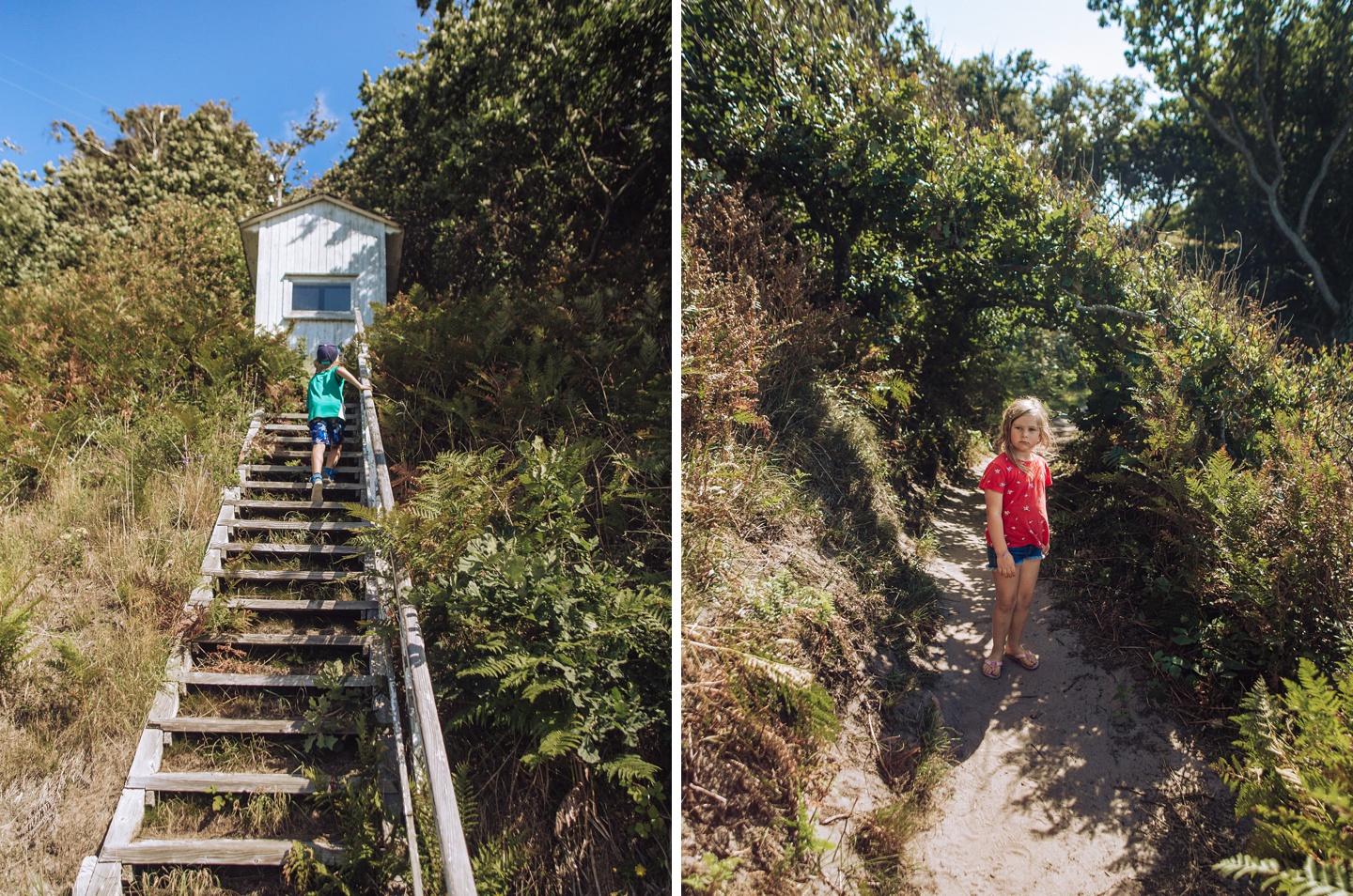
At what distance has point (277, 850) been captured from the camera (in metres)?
3.88

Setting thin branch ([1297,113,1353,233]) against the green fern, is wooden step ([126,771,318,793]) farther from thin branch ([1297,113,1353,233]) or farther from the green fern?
thin branch ([1297,113,1353,233])

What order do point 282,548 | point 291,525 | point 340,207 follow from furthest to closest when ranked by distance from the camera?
point 340,207 → point 291,525 → point 282,548

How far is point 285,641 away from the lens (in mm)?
5285

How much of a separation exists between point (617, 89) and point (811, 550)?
453cm

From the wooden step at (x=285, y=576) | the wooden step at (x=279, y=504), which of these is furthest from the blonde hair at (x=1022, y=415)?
the wooden step at (x=279, y=504)

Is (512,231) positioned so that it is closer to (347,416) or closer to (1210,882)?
(347,416)

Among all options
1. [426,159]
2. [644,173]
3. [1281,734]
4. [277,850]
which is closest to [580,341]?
[644,173]

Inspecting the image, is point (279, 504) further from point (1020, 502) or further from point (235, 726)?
point (1020, 502)

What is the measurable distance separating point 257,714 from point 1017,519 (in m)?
4.93

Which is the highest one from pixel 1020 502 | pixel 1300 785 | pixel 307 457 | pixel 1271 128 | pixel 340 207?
pixel 1271 128

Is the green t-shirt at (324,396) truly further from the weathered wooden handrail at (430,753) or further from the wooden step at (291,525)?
the weathered wooden handrail at (430,753)

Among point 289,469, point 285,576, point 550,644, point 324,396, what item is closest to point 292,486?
point 289,469

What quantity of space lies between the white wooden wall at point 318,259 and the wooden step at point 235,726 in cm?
948

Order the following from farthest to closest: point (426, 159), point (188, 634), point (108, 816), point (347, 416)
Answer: point (426, 159), point (347, 416), point (188, 634), point (108, 816)
